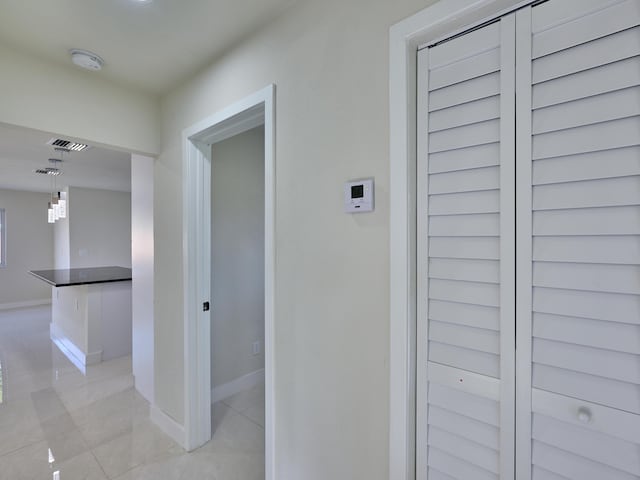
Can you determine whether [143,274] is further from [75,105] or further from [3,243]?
[3,243]

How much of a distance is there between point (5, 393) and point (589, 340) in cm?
413

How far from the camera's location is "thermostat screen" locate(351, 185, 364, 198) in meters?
1.15

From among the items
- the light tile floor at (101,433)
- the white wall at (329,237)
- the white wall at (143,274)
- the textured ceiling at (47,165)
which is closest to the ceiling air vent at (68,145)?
the textured ceiling at (47,165)

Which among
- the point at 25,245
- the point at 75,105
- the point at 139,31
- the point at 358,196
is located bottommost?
the point at 25,245

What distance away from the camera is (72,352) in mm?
3748

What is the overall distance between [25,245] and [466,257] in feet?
27.4

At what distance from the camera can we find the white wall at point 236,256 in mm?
2719

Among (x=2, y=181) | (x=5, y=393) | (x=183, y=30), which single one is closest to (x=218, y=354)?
(x=5, y=393)

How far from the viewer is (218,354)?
9.03 feet

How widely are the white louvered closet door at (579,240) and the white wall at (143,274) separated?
2534mm

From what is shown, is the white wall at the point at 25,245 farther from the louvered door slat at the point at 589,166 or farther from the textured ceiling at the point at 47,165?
the louvered door slat at the point at 589,166

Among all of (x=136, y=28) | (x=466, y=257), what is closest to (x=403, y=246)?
(x=466, y=257)

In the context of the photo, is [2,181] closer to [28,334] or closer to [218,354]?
[28,334]

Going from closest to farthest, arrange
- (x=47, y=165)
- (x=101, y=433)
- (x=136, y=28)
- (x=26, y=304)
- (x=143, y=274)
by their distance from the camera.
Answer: (x=136, y=28), (x=101, y=433), (x=143, y=274), (x=47, y=165), (x=26, y=304)
